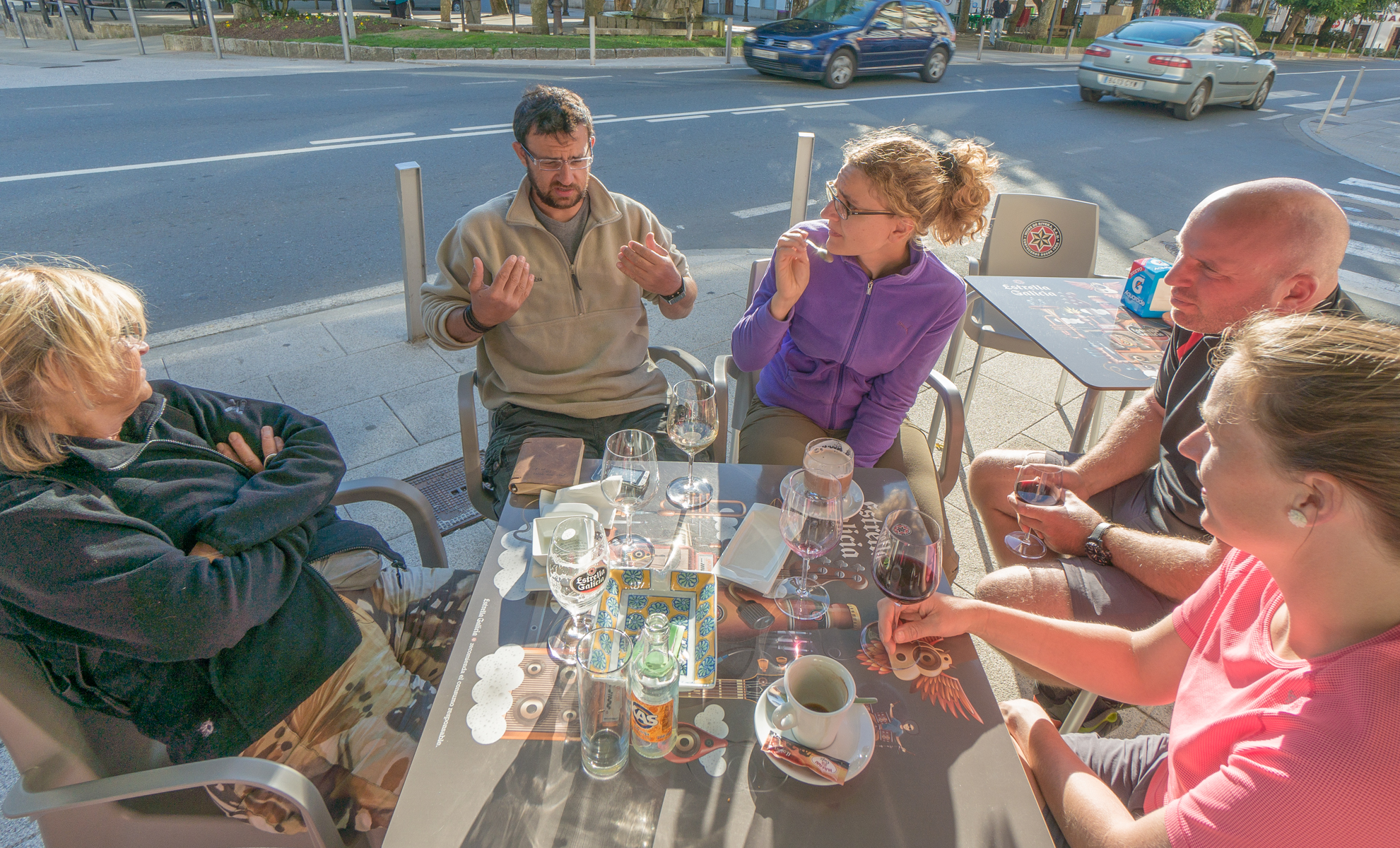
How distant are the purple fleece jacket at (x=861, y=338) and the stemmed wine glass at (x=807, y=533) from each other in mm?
1109

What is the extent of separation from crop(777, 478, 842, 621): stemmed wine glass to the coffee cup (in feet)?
0.82

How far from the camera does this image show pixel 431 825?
4.05 feet

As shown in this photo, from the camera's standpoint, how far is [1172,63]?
12.2m

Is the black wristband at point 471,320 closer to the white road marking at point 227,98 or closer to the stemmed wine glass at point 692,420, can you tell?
the stemmed wine glass at point 692,420

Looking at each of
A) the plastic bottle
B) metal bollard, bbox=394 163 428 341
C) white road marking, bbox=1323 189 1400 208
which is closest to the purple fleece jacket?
the plastic bottle

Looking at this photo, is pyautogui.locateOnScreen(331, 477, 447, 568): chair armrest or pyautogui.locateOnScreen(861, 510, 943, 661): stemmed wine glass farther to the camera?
pyautogui.locateOnScreen(331, 477, 447, 568): chair armrest

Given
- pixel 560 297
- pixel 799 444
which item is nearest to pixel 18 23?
pixel 560 297

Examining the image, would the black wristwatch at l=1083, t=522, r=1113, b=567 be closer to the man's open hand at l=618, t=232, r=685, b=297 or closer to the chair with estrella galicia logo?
the man's open hand at l=618, t=232, r=685, b=297

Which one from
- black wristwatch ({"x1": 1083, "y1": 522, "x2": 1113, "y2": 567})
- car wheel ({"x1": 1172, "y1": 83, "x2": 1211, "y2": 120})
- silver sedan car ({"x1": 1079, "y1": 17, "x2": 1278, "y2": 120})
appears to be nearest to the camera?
black wristwatch ({"x1": 1083, "y1": 522, "x2": 1113, "y2": 567})

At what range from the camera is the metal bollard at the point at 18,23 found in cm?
1551

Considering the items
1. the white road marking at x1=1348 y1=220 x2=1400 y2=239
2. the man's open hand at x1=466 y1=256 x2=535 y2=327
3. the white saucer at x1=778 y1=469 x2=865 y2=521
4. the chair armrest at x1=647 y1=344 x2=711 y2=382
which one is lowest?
the white road marking at x1=1348 y1=220 x2=1400 y2=239

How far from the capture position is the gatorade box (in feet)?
10.8

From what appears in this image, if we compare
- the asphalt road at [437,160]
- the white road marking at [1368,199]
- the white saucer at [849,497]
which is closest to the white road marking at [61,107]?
the asphalt road at [437,160]

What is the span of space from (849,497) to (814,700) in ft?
2.08
